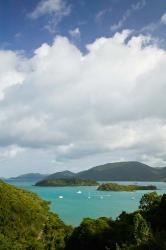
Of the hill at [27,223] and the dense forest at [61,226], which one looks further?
the hill at [27,223]

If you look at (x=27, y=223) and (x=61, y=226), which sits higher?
(x=27, y=223)

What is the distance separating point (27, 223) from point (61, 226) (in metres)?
4.21

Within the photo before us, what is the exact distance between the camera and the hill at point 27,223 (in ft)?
142

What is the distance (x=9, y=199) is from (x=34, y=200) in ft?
15.9

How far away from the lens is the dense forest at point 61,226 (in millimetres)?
34719

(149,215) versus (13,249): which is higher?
(149,215)

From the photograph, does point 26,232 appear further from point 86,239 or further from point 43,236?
point 86,239

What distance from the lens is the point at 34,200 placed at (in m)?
51.8

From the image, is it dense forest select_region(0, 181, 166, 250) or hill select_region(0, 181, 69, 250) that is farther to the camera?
hill select_region(0, 181, 69, 250)

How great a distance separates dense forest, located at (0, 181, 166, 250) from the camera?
1367 inches

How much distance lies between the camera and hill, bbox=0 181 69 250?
1700 inches

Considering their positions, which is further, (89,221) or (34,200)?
(34,200)

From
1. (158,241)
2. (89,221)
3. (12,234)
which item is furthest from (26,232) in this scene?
(158,241)

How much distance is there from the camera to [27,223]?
45406mm
